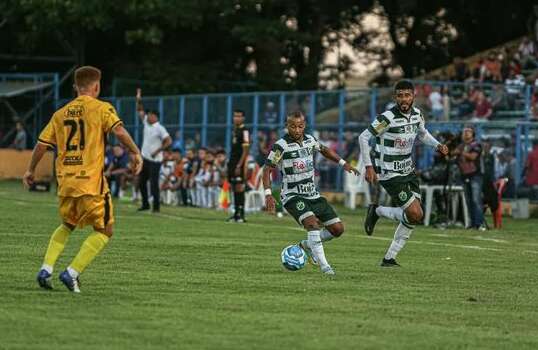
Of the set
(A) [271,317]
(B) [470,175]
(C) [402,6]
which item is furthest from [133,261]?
(C) [402,6]

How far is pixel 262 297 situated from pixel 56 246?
1.78 m

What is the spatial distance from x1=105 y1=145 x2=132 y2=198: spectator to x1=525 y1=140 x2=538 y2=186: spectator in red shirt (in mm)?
10680

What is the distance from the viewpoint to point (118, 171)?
38375 millimetres

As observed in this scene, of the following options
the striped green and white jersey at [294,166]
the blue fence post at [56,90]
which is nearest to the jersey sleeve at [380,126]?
the striped green and white jersey at [294,166]

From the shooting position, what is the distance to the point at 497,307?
12664mm

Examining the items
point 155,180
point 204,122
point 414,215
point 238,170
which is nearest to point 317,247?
point 414,215

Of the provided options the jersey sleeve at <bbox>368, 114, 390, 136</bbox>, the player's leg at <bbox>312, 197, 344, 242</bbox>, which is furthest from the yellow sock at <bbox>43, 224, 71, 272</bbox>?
the jersey sleeve at <bbox>368, 114, 390, 136</bbox>

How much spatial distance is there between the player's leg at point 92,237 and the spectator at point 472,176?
1484 centimetres

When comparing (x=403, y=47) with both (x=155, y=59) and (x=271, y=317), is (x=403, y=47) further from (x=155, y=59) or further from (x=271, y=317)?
(x=271, y=317)

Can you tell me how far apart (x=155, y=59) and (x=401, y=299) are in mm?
44796

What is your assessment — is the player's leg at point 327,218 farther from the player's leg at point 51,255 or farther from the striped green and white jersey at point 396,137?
the player's leg at point 51,255

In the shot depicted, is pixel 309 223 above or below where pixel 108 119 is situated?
below

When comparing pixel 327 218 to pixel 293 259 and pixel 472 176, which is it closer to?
pixel 293 259

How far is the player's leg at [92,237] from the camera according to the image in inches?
502
